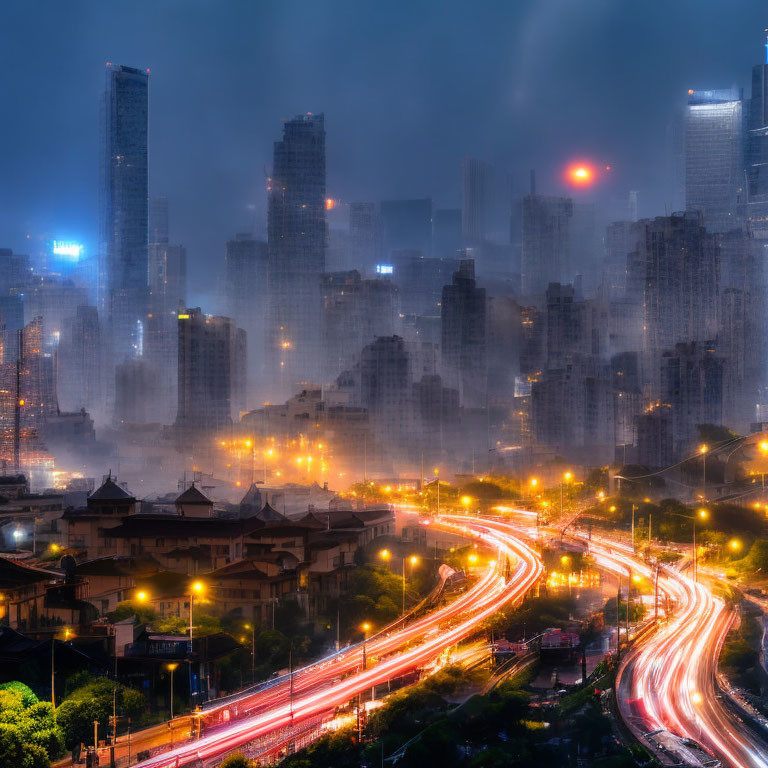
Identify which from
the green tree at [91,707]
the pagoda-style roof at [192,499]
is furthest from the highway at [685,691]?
the pagoda-style roof at [192,499]

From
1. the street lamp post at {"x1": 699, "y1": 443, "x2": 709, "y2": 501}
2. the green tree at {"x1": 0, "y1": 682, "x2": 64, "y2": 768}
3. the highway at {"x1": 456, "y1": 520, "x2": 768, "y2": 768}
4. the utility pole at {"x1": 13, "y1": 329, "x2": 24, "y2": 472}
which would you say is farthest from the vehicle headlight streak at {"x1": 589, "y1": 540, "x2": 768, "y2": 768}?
the utility pole at {"x1": 13, "y1": 329, "x2": 24, "y2": 472}

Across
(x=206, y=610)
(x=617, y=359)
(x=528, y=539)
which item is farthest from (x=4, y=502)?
(x=617, y=359)

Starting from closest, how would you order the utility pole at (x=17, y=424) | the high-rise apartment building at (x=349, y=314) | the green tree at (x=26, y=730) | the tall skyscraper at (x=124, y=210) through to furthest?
the green tree at (x=26, y=730), the utility pole at (x=17, y=424), the high-rise apartment building at (x=349, y=314), the tall skyscraper at (x=124, y=210)

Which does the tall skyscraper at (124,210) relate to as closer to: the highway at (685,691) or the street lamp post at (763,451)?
the street lamp post at (763,451)

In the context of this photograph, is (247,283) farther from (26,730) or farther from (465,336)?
(26,730)

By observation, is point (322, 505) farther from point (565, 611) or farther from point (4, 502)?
point (565, 611)

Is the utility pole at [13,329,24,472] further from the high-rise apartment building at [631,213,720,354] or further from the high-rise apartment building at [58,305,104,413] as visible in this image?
the high-rise apartment building at [631,213,720,354]
